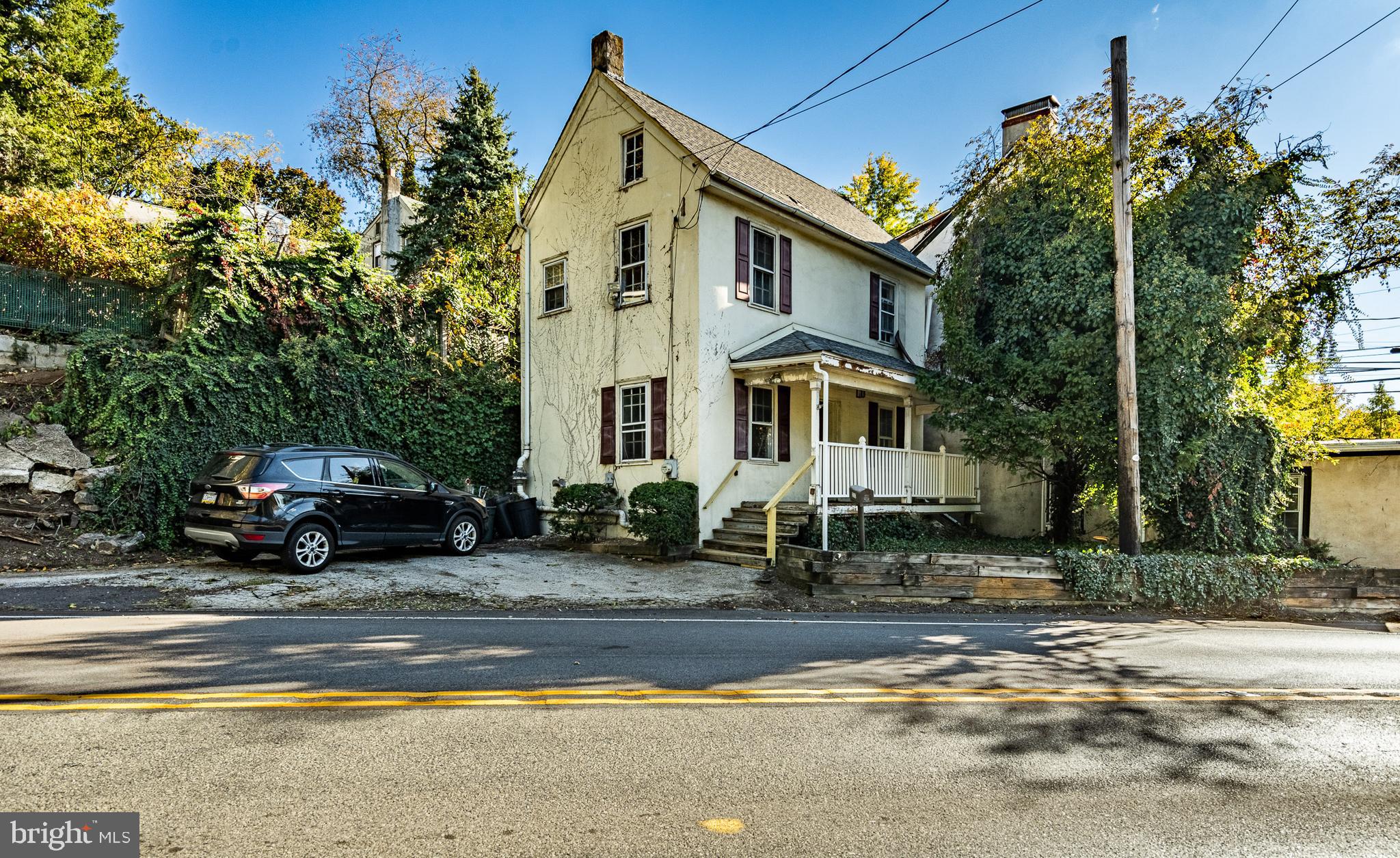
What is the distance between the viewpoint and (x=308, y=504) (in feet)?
36.0

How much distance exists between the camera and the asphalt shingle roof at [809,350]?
47.9ft

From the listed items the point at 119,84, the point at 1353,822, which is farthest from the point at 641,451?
the point at 119,84

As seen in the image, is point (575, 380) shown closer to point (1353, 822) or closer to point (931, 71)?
point (931, 71)

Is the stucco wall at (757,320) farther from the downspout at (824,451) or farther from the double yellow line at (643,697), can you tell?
the double yellow line at (643,697)

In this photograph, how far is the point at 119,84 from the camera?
3086 cm

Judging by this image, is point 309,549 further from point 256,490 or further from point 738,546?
point 738,546

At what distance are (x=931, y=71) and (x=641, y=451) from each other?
8.53m

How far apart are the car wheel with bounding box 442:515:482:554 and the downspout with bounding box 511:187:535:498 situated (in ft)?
12.1

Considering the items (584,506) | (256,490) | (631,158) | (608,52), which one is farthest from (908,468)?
(256,490)

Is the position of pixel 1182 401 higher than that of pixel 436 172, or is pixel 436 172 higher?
pixel 436 172

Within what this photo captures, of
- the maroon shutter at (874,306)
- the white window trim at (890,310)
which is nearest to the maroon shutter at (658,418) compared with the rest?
the maroon shutter at (874,306)

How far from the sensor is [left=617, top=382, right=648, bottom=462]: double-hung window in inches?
616

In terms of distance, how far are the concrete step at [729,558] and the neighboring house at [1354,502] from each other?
10273 mm

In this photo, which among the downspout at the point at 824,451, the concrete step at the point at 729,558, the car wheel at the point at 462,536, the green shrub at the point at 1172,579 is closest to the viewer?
the green shrub at the point at 1172,579
